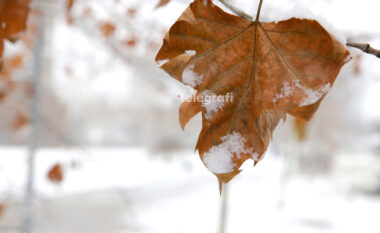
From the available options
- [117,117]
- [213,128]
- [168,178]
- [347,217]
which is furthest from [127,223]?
[117,117]

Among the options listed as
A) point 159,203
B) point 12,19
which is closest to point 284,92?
point 12,19

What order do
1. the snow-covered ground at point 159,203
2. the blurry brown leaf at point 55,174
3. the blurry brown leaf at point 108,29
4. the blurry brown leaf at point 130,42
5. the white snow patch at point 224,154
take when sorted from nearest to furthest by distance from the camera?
the white snow patch at point 224,154
the blurry brown leaf at point 55,174
the blurry brown leaf at point 108,29
the blurry brown leaf at point 130,42
the snow-covered ground at point 159,203

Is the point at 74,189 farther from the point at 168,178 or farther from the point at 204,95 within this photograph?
the point at 204,95

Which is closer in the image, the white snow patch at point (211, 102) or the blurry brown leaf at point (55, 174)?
the white snow patch at point (211, 102)

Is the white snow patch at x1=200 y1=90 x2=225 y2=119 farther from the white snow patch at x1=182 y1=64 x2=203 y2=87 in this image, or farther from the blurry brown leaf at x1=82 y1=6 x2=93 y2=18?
the blurry brown leaf at x1=82 y1=6 x2=93 y2=18

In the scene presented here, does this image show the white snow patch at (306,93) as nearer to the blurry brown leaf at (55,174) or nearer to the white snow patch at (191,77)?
the white snow patch at (191,77)

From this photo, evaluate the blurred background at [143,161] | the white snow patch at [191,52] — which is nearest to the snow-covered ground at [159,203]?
the blurred background at [143,161]
